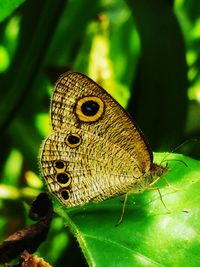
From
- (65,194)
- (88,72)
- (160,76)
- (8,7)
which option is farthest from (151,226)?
(88,72)

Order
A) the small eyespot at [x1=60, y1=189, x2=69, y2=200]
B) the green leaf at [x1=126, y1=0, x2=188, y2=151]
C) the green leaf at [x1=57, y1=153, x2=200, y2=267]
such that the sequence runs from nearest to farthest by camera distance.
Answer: the green leaf at [x1=57, y1=153, x2=200, y2=267], the small eyespot at [x1=60, y1=189, x2=69, y2=200], the green leaf at [x1=126, y1=0, x2=188, y2=151]

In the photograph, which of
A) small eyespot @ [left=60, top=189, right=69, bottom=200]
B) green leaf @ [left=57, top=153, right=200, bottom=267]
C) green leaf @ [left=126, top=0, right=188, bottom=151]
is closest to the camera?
green leaf @ [left=57, top=153, right=200, bottom=267]

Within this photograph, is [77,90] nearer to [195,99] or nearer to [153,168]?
[153,168]

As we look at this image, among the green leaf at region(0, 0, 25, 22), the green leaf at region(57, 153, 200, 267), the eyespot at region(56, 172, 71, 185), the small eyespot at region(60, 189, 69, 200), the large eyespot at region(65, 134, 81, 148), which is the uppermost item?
the green leaf at region(0, 0, 25, 22)

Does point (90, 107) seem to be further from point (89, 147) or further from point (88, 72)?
point (88, 72)

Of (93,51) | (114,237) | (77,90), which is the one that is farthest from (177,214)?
(93,51)

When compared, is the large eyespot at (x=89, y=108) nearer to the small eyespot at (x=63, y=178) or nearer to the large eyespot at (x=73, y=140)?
the large eyespot at (x=73, y=140)

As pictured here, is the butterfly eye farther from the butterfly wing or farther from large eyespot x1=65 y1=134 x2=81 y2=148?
large eyespot x1=65 y1=134 x2=81 y2=148

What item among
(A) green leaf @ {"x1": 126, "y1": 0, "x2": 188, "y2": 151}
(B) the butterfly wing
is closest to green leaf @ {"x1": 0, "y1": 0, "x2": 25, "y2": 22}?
(B) the butterfly wing
